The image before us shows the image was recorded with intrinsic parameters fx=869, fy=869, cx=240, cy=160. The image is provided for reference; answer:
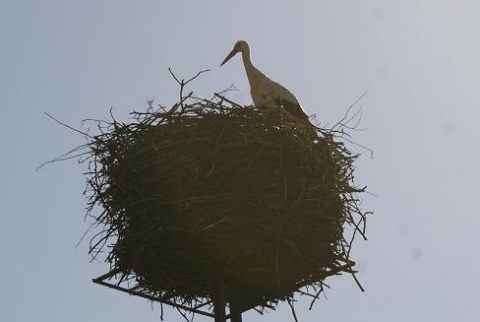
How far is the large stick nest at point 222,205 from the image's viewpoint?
17.7 feet

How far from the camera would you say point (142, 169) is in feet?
19.0

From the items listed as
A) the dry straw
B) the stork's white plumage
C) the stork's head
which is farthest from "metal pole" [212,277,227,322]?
the stork's head

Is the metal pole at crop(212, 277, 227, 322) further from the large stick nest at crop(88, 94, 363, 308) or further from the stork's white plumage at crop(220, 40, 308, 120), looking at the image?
the stork's white plumage at crop(220, 40, 308, 120)

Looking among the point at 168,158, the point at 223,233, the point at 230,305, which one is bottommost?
the point at 230,305

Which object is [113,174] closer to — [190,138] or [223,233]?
[190,138]

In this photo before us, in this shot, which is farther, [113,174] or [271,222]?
[113,174]

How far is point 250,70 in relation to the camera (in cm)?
876

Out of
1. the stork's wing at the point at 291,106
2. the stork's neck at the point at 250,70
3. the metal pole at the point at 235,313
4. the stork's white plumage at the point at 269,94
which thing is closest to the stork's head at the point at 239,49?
the stork's neck at the point at 250,70

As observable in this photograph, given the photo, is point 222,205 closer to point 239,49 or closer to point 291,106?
point 291,106

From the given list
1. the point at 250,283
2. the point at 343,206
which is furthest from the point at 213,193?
the point at 343,206

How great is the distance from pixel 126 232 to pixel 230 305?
85 cm

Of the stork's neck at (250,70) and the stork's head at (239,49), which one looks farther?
the stork's head at (239,49)

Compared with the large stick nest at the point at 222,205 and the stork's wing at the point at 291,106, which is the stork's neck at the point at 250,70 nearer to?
the stork's wing at the point at 291,106

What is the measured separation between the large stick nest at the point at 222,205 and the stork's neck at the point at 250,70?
2.32 metres
